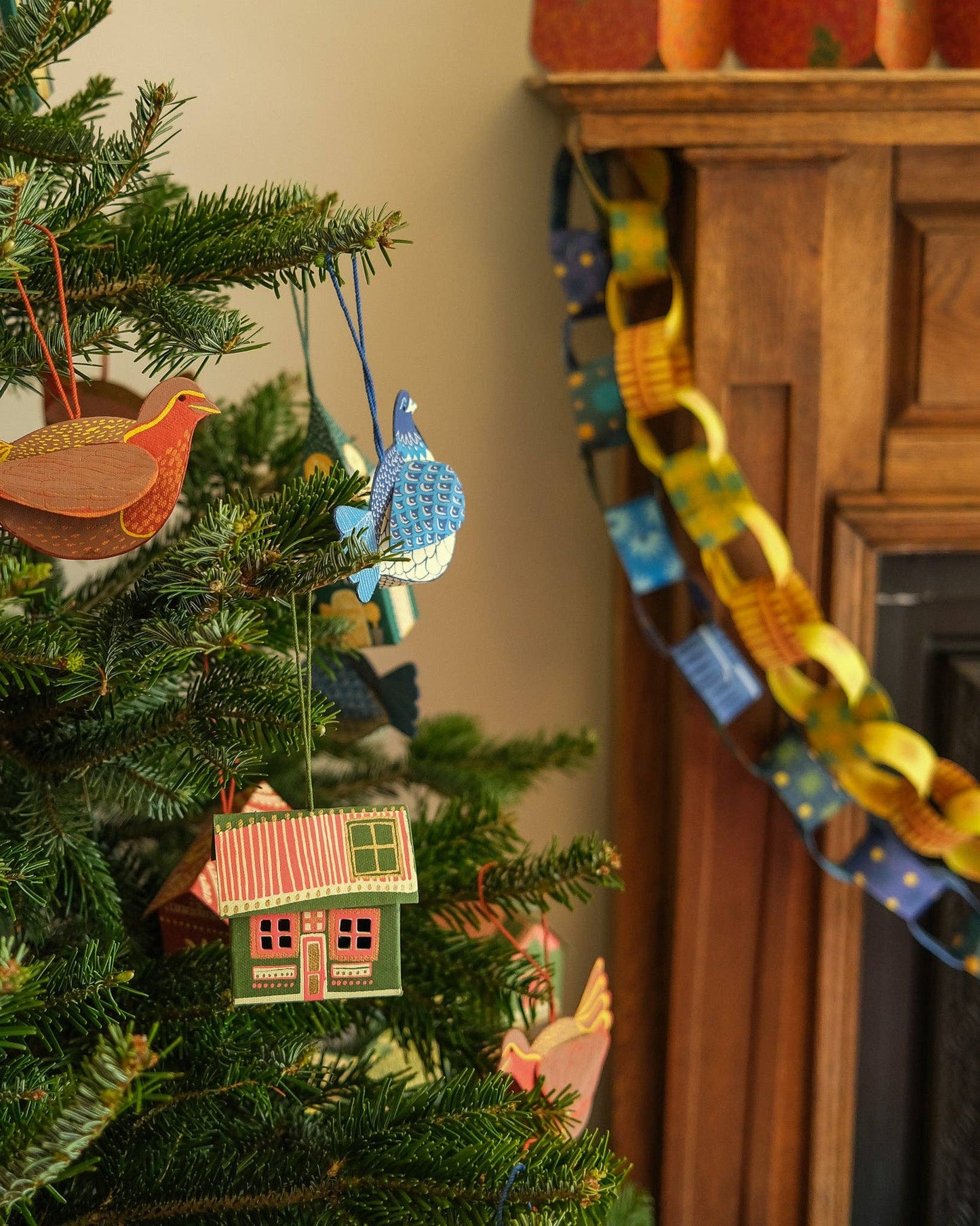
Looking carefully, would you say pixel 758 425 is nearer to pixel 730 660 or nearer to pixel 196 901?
pixel 730 660

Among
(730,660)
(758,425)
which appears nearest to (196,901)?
(730,660)

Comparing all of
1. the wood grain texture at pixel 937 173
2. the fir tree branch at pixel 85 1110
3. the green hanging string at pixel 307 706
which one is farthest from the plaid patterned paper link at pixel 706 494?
the fir tree branch at pixel 85 1110

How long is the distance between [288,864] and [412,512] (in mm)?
154

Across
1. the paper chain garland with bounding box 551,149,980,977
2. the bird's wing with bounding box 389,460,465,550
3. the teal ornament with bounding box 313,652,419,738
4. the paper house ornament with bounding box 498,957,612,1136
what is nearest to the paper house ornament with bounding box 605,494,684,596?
the paper chain garland with bounding box 551,149,980,977

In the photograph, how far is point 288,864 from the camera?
0.43 metres

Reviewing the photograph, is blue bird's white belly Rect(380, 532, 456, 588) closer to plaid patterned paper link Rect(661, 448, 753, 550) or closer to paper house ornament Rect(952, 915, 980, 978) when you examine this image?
plaid patterned paper link Rect(661, 448, 753, 550)

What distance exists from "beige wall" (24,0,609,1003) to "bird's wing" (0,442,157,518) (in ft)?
2.13

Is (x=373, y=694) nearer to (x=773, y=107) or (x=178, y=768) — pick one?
(x=178, y=768)

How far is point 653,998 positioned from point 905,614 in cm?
47

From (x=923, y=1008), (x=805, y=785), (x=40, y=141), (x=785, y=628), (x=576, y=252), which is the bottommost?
(x=923, y=1008)

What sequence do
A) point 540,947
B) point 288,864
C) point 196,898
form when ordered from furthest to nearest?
1. point 540,947
2. point 196,898
3. point 288,864

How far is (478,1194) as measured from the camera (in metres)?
0.43

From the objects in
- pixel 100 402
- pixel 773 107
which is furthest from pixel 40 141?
pixel 773 107

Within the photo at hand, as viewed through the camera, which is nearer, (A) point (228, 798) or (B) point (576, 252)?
(A) point (228, 798)
